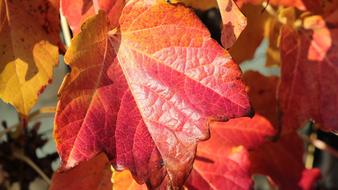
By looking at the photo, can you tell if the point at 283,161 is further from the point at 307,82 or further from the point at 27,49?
the point at 27,49

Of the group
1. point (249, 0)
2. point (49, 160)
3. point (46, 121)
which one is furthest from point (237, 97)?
point (46, 121)

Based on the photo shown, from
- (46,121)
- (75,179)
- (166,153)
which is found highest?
(166,153)

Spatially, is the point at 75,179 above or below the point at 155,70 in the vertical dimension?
below

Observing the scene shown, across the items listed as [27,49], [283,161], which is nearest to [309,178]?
[283,161]

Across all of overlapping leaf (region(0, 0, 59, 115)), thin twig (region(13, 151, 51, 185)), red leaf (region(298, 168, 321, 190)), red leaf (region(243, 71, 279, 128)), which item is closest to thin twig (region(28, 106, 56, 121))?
thin twig (region(13, 151, 51, 185))

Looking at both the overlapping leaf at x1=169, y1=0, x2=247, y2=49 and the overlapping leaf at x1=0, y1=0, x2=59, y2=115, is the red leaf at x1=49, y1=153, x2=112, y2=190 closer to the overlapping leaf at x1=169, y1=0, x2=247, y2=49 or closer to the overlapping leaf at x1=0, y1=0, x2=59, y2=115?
the overlapping leaf at x1=0, y1=0, x2=59, y2=115

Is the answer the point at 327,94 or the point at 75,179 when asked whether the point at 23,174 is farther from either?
the point at 327,94
